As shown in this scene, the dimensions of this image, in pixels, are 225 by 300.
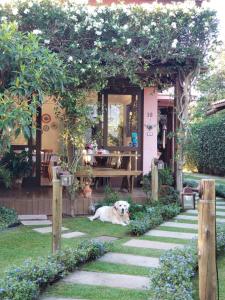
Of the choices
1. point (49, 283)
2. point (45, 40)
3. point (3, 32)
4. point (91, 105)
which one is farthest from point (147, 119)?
point (49, 283)

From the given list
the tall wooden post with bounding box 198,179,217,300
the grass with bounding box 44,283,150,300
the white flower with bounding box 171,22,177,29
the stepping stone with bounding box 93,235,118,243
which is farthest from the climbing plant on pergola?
the tall wooden post with bounding box 198,179,217,300

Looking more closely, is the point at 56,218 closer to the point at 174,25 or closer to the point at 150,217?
the point at 150,217

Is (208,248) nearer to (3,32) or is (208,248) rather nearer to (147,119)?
(3,32)

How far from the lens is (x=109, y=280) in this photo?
4.64 m

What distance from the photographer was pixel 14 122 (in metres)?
5.78

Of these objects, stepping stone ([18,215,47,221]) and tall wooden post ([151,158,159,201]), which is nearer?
stepping stone ([18,215,47,221])

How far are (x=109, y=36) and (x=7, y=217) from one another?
393 centimetres

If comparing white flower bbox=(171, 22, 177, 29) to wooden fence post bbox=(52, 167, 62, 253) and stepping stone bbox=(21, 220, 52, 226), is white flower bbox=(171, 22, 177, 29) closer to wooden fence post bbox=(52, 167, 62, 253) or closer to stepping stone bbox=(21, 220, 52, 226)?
stepping stone bbox=(21, 220, 52, 226)

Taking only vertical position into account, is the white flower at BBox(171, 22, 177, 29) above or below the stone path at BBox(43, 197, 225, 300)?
above

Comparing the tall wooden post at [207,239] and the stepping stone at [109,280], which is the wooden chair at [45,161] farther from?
the tall wooden post at [207,239]

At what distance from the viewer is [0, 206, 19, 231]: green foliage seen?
24.5 feet

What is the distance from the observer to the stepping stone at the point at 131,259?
17.4ft

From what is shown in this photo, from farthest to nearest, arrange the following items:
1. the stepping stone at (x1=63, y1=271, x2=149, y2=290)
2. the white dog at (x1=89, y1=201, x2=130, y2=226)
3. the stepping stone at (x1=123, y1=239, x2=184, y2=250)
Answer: the white dog at (x1=89, y1=201, x2=130, y2=226) → the stepping stone at (x1=123, y1=239, x2=184, y2=250) → the stepping stone at (x1=63, y1=271, x2=149, y2=290)

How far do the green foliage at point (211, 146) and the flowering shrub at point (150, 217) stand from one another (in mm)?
8198
